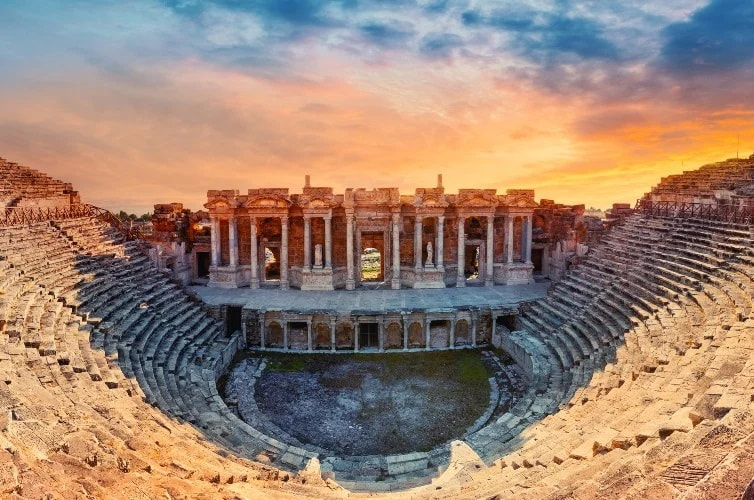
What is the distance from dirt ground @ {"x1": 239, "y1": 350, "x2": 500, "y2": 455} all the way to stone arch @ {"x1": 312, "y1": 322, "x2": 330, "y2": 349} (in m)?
0.89

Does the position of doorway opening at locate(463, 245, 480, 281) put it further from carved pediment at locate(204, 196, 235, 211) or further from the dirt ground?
carved pediment at locate(204, 196, 235, 211)

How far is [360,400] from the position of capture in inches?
689

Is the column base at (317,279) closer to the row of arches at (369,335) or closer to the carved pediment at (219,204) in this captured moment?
the row of arches at (369,335)

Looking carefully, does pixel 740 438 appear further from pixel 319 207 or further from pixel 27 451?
pixel 319 207

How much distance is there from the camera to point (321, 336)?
895 inches

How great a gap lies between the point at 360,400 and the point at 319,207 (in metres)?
12.1

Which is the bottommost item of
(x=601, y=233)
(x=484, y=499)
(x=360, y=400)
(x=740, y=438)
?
(x=360, y=400)

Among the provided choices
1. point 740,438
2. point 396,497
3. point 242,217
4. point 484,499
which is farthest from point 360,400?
point 242,217

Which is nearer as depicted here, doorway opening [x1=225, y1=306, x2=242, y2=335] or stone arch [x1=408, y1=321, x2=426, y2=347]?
stone arch [x1=408, y1=321, x2=426, y2=347]

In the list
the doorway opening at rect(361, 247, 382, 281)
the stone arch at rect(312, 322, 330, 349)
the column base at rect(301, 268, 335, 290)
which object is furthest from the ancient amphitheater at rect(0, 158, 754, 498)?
the doorway opening at rect(361, 247, 382, 281)

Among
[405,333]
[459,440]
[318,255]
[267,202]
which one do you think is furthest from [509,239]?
[459,440]

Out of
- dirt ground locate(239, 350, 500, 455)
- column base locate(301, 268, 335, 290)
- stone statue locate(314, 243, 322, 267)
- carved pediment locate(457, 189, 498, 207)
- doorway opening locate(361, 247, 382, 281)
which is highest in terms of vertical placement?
carved pediment locate(457, 189, 498, 207)

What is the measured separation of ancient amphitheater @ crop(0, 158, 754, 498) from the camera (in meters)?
7.38

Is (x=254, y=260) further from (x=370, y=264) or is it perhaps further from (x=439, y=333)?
(x=370, y=264)
